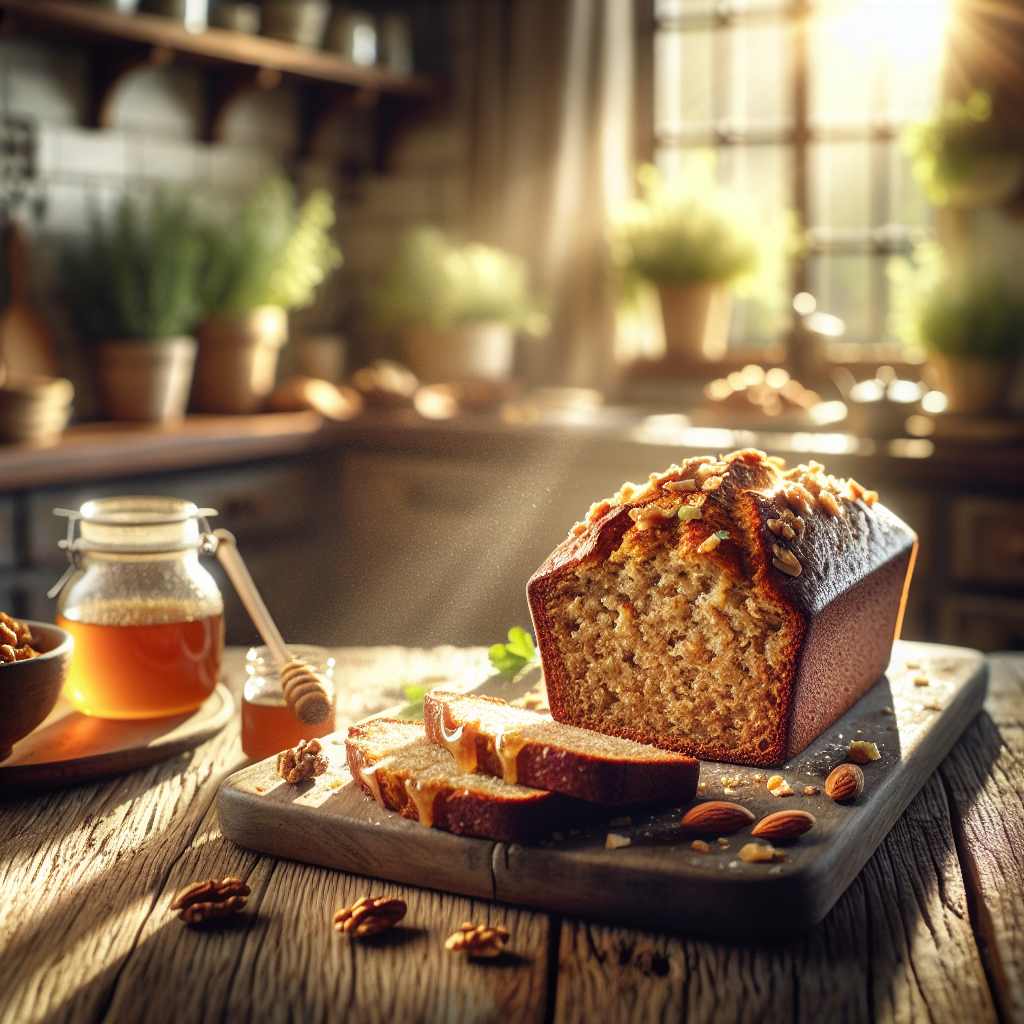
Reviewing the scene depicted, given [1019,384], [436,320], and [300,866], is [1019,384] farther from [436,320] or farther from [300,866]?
[300,866]

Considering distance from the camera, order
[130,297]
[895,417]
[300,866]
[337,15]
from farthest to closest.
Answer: [337,15] < [130,297] < [895,417] < [300,866]

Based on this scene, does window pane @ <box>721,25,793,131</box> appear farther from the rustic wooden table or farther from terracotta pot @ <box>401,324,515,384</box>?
the rustic wooden table

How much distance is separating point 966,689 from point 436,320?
3039 millimetres

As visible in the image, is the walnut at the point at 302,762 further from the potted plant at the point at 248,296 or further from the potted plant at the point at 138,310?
the potted plant at the point at 248,296

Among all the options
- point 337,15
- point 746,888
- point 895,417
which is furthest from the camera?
point 337,15

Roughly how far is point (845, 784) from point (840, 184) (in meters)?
3.45

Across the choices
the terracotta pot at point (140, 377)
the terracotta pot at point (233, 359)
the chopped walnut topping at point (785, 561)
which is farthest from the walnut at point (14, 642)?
the terracotta pot at point (233, 359)

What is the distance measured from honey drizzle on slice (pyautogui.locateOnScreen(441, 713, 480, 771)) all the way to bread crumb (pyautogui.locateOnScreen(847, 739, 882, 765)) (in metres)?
0.38

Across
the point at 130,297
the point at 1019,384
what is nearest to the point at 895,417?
the point at 1019,384

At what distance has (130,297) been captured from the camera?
3318mm

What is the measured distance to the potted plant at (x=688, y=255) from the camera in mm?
3982

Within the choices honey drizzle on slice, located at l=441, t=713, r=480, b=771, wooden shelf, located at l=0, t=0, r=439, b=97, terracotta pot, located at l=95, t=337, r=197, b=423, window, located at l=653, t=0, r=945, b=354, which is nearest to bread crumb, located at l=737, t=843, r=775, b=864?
honey drizzle on slice, located at l=441, t=713, r=480, b=771

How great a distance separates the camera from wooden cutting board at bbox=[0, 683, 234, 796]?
1167 millimetres

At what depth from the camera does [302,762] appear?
3.66 feet
